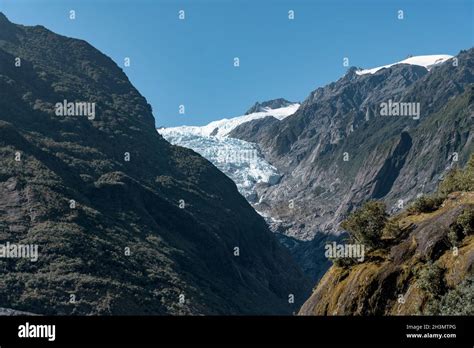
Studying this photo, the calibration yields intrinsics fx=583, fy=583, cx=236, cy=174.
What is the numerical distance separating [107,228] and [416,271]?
104 metres

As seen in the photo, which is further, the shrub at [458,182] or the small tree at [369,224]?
the shrub at [458,182]

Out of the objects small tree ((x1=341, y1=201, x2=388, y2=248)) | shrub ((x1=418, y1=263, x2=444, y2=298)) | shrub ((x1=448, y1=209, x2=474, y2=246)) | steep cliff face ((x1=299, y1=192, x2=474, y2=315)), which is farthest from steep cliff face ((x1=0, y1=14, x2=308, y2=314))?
shrub ((x1=418, y1=263, x2=444, y2=298))

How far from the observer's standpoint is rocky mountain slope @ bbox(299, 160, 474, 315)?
23.1 meters

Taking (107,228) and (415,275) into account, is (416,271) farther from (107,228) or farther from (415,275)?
(107,228)

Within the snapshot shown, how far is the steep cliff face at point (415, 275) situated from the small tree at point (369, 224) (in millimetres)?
793

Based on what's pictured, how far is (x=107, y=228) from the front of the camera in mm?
123062

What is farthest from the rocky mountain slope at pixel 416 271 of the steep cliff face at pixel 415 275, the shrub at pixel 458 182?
the shrub at pixel 458 182

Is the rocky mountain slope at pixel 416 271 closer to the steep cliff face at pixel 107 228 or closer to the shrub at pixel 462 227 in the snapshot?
the shrub at pixel 462 227

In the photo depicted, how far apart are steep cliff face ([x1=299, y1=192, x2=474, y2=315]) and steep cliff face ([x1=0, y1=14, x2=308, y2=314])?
2523 inches

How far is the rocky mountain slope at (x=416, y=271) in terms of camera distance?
23.1 meters

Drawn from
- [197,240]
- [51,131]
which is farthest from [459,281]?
[51,131]

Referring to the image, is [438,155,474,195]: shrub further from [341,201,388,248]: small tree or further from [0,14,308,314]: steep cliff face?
[0,14,308,314]: steep cliff face
